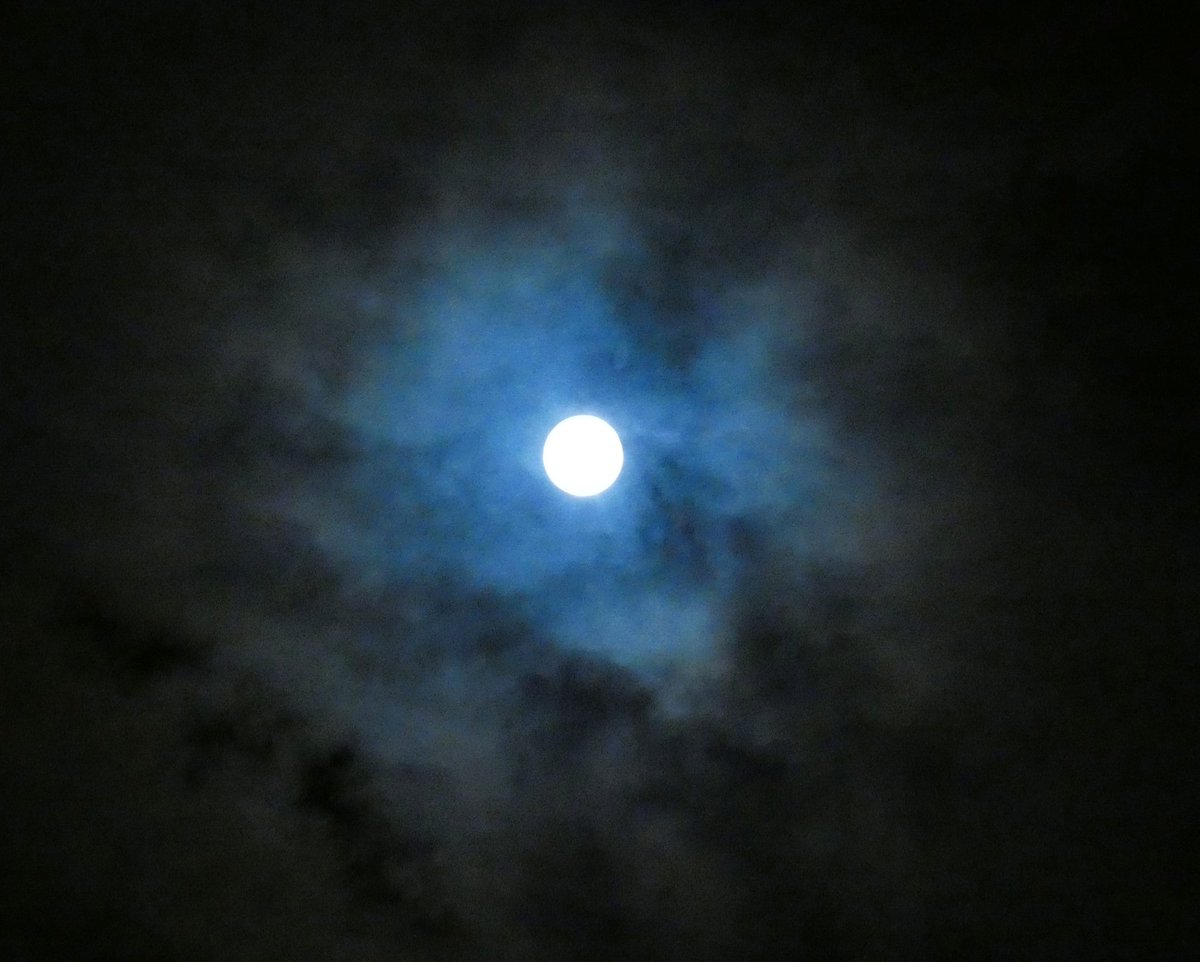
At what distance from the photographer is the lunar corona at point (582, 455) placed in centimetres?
475

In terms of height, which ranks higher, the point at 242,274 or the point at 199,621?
the point at 242,274

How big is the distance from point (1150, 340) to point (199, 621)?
4.73 metres

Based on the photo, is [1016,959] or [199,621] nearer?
[199,621]

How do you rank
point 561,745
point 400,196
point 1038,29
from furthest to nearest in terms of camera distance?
point 561,745 < point 400,196 < point 1038,29

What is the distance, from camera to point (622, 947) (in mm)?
5996

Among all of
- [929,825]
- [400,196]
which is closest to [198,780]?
[400,196]

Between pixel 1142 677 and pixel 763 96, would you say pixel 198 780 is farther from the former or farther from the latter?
pixel 1142 677

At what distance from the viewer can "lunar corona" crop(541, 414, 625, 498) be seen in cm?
475

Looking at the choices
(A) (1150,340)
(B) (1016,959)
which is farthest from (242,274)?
(B) (1016,959)

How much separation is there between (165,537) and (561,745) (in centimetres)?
225

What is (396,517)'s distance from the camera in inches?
204

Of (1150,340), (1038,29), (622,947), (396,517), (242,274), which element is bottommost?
(622,947)

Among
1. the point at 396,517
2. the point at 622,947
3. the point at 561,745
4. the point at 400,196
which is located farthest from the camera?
the point at 622,947

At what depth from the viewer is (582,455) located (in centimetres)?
475
